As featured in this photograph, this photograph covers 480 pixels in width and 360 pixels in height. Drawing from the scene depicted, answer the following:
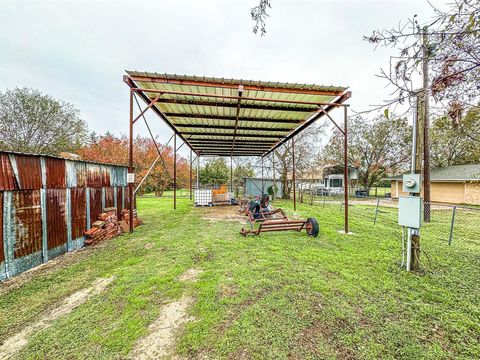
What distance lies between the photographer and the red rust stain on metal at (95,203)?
588 cm

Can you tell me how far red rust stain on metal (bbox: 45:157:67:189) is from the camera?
14.5ft

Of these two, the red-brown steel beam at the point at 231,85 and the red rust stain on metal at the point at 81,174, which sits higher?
the red-brown steel beam at the point at 231,85

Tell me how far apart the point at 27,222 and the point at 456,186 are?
25.3 meters

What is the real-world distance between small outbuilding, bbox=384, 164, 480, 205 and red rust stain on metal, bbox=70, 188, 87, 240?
20.4 metres

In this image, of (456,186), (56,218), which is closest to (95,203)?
(56,218)

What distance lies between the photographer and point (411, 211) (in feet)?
11.3

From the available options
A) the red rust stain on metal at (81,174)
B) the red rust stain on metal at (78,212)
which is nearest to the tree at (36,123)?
the red rust stain on metal at (81,174)

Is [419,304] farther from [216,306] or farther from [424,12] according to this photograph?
[424,12]

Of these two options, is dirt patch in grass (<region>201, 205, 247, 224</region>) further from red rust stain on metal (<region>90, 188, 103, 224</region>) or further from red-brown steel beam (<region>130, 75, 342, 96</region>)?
red-brown steel beam (<region>130, 75, 342, 96</region>)

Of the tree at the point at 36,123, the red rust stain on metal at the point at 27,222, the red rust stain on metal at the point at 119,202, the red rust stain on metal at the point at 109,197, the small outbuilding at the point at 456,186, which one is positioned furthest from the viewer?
the tree at the point at 36,123

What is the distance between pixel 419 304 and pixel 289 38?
4.81 meters

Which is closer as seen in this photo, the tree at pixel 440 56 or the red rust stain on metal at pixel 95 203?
the tree at pixel 440 56

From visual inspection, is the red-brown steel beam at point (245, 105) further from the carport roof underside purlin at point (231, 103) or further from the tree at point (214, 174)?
the tree at point (214, 174)

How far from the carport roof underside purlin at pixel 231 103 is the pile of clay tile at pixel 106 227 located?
3.78 m
